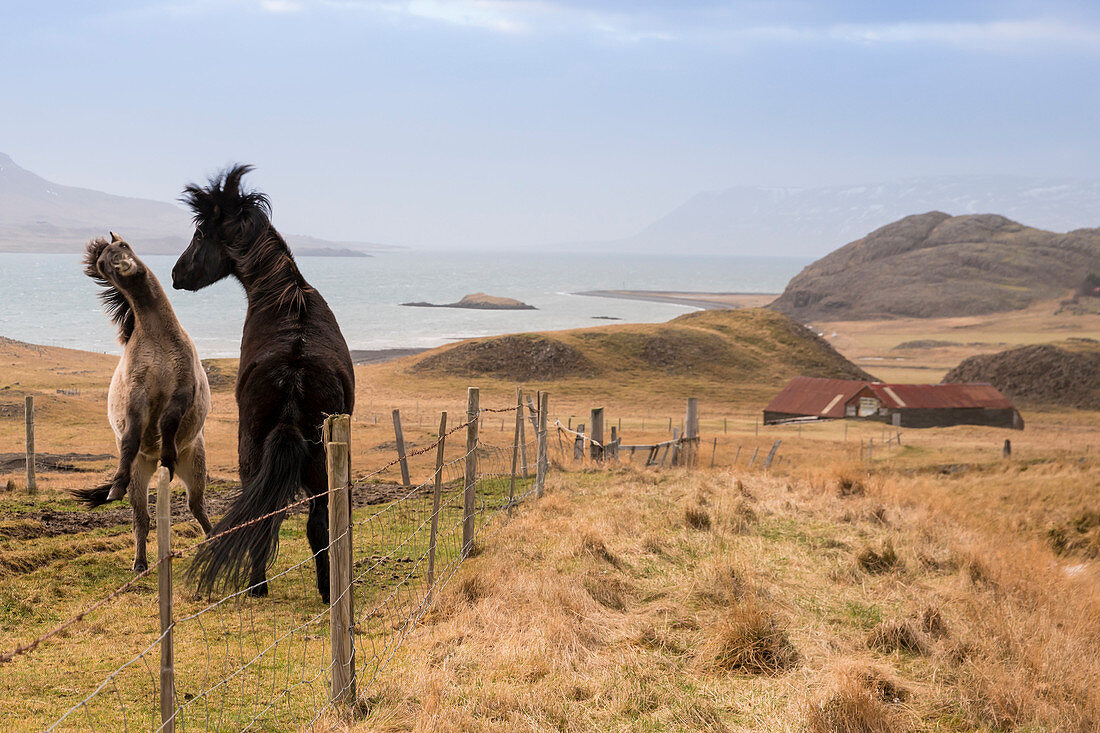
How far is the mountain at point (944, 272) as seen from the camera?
5172 inches

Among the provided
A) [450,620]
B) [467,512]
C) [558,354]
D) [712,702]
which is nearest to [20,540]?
[467,512]

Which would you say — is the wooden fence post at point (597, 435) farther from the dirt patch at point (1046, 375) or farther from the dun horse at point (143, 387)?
the dirt patch at point (1046, 375)

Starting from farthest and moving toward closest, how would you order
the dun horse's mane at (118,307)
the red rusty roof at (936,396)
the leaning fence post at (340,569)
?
the red rusty roof at (936,396)
the dun horse's mane at (118,307)
the leaning fence post at (340,569)

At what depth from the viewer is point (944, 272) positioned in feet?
469

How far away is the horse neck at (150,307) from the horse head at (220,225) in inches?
32.8

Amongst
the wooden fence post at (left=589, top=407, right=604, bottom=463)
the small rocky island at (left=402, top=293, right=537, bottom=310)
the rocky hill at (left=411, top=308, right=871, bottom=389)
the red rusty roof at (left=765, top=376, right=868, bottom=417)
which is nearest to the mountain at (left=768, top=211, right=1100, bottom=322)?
the small rocky island at (left=402, top=293, right=537, bottom=310)

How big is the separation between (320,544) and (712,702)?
122 inches

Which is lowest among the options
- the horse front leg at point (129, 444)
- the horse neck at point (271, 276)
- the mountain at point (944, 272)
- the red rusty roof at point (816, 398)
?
the red rusty roof at point (816, 398)

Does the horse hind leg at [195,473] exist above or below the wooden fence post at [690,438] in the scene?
above

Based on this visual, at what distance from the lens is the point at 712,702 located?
A: 4809mm

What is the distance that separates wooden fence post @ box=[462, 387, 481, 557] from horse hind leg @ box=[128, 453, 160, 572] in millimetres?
2686

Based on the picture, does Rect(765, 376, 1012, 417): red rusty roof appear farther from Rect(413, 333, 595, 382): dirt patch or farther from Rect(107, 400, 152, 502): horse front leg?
Rect(107, 400, 152, 502): horse front leg

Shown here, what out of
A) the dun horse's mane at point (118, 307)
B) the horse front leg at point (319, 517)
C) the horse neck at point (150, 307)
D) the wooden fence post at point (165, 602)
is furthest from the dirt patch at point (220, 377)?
the wooden fence post at point (165, 602)

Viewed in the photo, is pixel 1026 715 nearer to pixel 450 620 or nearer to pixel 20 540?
pixel 450 620
